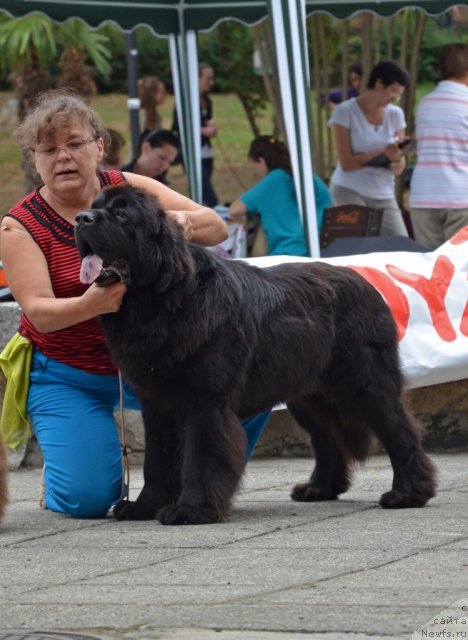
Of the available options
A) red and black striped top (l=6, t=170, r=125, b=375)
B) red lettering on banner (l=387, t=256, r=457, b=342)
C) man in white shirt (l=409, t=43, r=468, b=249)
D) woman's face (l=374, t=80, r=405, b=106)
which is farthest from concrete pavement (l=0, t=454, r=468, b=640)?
woman's face (l=374, t=80, r=405, b=106)

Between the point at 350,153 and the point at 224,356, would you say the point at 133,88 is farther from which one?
the point at 224,356

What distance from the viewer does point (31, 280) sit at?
5.15 m

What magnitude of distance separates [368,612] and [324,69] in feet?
40.3

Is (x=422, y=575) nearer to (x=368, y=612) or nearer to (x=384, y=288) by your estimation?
(x=368, y=612)

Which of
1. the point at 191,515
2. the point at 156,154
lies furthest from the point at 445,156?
the point at 191,515

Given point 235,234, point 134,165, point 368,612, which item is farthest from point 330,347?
point 134,165

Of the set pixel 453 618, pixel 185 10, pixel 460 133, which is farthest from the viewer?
pixel 185 10

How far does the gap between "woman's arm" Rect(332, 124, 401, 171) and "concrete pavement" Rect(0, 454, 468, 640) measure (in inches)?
218

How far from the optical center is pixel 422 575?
147 inches

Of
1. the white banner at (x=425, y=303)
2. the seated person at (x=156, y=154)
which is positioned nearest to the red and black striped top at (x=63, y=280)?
the white banner at (x=425, y=303)

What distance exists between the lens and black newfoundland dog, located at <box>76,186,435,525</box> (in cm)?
464

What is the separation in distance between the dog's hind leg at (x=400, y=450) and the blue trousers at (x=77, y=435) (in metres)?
0.54

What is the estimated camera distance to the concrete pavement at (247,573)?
10.6 ft

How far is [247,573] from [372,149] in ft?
24.2
